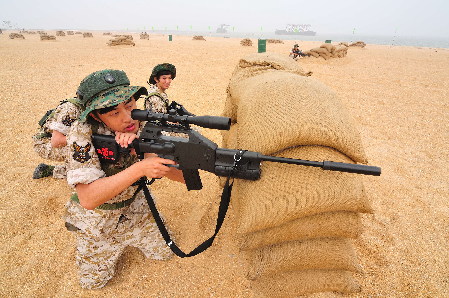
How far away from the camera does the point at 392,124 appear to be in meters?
5.82

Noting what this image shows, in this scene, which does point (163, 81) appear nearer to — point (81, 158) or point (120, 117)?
point (120, 117)

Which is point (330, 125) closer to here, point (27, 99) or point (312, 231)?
point (312, 231)

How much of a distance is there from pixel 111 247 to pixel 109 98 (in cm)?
149

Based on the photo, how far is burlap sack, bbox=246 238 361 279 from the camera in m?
1.92

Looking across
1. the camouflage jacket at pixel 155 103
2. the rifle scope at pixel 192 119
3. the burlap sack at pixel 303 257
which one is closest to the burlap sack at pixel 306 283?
the burlap sack at pixel 303 257

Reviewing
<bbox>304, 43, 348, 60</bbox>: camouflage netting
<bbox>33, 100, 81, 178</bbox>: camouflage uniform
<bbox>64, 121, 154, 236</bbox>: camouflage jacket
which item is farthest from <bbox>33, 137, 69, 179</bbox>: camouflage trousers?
<bbox>304, 43, 348, 60</bbox>: camouflage netting

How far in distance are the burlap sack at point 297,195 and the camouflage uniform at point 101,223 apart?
3.86 ft

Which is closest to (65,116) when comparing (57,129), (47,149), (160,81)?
(57,129)

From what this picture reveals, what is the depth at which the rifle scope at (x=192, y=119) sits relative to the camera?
1612 millimetres

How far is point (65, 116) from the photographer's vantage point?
2.64 metres

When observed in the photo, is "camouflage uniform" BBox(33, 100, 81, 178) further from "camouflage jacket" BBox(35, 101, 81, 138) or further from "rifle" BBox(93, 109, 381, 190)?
"rifle" BBox(93, 109, 381, 190)

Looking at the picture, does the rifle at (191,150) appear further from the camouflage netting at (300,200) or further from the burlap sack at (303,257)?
the burlap sack at (303,257)

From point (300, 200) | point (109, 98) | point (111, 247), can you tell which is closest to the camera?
point (300, 200)

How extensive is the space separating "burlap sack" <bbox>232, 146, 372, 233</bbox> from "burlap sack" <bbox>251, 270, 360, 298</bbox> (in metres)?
0.67
